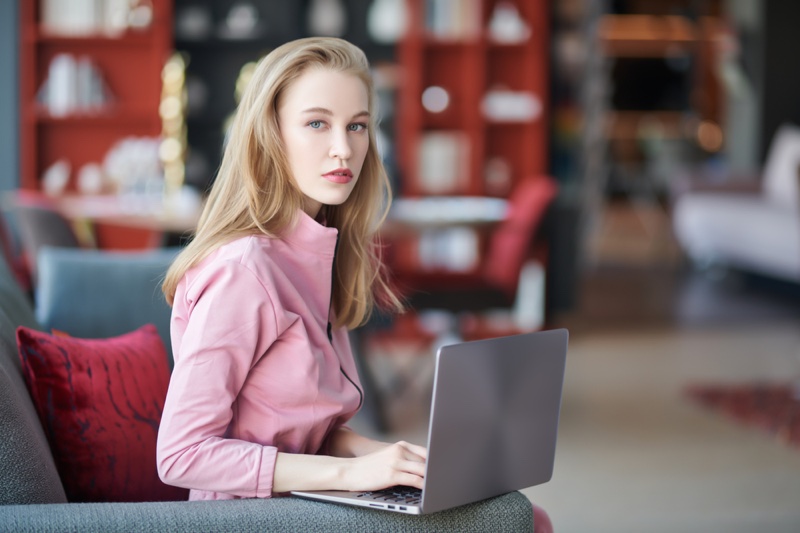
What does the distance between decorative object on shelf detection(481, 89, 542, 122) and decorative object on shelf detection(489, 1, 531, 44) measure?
1.21 ft

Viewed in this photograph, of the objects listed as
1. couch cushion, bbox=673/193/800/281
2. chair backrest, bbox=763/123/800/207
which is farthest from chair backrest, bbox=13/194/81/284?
chair backrest, bbox=763/123/800/207

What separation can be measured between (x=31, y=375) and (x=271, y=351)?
540 mm

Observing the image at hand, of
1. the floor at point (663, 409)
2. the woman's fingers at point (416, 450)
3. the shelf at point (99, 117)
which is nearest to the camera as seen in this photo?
the woman's fingers at point (416, 450)

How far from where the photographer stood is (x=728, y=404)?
16.3 feet

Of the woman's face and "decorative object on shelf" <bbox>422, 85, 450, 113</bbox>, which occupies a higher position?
the woman's face

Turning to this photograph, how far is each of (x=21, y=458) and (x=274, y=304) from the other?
1.41 feet

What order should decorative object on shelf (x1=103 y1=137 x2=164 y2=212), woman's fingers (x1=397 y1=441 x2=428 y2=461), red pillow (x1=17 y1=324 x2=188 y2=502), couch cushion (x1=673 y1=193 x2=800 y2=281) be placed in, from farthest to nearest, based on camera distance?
couch cushion (x1=673 y1=193 x2=800 y2=281), decorative object on shelf (x1=103 y1=137 x2=164 y2=212), red pillow (x1=17 y1=324 x2=188 y2=502), woman's fingers (x1=397 y1=441 x2=428 y2=461)

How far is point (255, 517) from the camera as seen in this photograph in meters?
1.47

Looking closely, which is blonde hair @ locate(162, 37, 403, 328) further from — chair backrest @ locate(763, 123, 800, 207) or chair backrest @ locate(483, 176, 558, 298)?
chair backrest @ locate(763, 123, 800, 207)

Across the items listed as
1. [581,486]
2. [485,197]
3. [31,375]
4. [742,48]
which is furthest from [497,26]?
[31,375]

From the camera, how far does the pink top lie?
1496 millimetres

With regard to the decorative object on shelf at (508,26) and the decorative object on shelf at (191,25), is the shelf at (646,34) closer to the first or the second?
the decorative object on shelf at (508,26)

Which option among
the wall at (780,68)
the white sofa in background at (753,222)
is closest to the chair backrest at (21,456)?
the white sofa in background at (753,222)

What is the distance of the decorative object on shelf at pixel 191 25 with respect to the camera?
702 centimetres
